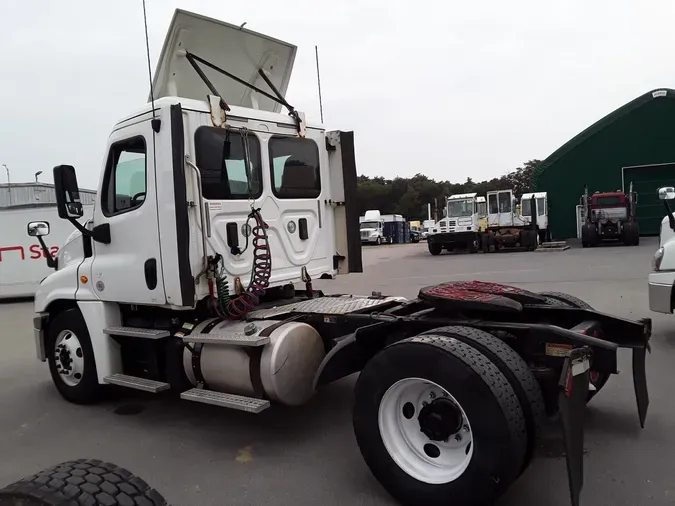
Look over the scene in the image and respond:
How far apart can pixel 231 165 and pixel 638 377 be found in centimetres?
366

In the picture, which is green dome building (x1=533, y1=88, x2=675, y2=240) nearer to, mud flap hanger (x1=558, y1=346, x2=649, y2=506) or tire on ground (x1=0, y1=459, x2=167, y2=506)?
mud flap hanger (x1=558, y1=346, x2=649, y2=506)

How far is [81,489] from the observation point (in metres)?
2.00

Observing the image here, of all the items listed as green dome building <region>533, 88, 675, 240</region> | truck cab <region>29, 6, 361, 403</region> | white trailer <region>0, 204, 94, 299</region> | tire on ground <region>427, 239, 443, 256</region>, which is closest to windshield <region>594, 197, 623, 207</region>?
green dome building <region>533, 88, 675, 240</region>

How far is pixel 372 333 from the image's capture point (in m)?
4.08

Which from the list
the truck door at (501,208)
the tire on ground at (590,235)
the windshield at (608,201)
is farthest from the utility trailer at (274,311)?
the windshield at (608,201)

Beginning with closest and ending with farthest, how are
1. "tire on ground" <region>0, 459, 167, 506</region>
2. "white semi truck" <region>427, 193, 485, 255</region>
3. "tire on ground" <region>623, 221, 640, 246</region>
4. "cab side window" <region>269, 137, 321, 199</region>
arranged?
1. "tire on ground" <region>0, 459, 167, 506</region>
2. "cab side window" <region>269, 137, 321, 199</region>
3. "tire on ground" <region>623, 221, 640, 246</region>
4. "white semi truck" <region>427, 193, 485, 255</region>

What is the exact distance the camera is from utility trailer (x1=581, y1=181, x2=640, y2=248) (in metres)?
27.8

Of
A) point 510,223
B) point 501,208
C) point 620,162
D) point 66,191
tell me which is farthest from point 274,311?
point 620,162

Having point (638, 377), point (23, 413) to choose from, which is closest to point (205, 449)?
point (23, 413)

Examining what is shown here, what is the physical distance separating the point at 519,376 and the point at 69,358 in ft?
14.7

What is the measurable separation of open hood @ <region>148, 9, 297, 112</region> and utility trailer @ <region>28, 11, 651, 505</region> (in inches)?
0.7

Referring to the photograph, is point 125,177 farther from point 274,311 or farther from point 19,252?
point 19,252

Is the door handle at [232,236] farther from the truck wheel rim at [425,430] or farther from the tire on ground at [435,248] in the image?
the tire on ground at [435,248]

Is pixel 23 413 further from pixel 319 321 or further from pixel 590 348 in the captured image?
pixel 590 348
